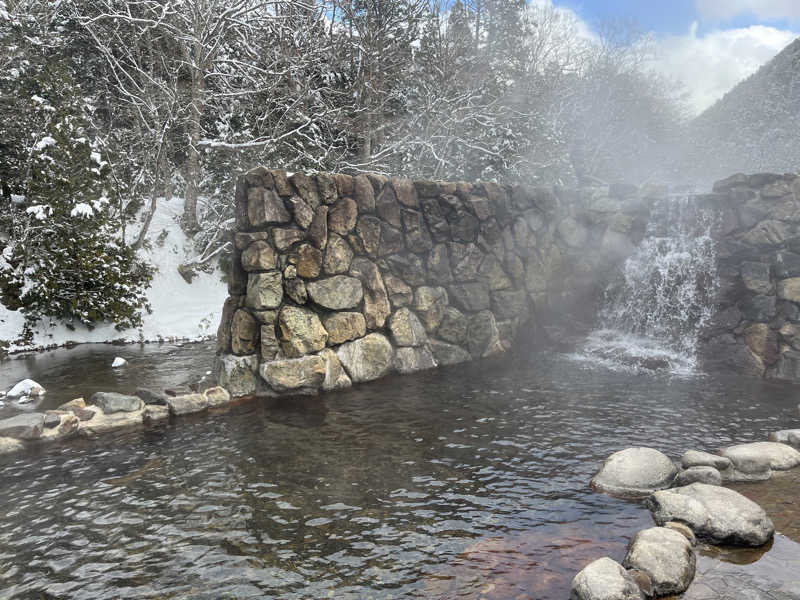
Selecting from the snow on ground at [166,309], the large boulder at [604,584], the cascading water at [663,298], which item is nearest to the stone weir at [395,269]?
the cascading water at [663,298]

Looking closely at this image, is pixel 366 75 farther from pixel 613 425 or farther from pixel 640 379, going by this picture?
pixel 613 425

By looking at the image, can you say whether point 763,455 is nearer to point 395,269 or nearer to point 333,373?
point 333,373

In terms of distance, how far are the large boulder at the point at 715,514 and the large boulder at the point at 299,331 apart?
6.09 m

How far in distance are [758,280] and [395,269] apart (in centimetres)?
797

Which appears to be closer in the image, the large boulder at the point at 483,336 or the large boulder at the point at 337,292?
the large boulder at the point at 337,292

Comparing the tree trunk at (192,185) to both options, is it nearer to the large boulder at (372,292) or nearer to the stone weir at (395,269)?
the stone weir at (395,269)

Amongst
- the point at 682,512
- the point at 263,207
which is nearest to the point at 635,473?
the point at 682,512

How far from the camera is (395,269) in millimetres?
10977

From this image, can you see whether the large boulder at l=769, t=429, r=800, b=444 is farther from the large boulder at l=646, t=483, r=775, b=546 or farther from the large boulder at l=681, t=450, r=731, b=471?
the large boulder at l=646, t=483, r=775, b=546

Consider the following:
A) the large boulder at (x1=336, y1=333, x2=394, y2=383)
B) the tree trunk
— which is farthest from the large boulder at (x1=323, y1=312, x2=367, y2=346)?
the tree trunk

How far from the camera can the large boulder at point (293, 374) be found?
9078 mm

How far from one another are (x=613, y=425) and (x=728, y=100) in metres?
47.4

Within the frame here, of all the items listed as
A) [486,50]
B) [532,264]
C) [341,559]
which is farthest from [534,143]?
[341,559]

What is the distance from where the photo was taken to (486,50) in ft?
81.9
